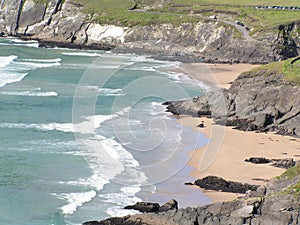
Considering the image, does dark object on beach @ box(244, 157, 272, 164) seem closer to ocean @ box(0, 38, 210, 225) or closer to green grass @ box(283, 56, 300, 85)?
ocean @ box(0, 38, 210, 225)

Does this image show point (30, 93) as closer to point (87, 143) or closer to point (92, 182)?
point (87, 143)

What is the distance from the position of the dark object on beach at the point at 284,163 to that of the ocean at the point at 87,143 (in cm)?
600

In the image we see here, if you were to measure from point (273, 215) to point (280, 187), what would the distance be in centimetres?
346

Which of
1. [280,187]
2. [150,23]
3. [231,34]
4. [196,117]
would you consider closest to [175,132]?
[196,117]

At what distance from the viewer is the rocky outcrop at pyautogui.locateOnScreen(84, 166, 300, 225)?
101ft

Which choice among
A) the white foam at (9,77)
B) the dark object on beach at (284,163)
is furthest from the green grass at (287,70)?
the white foam at (9,77)

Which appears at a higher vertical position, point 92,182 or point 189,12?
point 189,12

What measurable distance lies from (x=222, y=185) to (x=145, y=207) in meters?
7.13

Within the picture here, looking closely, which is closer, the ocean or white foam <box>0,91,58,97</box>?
the ocean

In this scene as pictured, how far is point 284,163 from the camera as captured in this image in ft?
159

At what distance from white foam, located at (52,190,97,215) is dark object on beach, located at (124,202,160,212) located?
2.83 meters

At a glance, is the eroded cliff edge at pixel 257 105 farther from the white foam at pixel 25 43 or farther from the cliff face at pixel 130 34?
the white foam at pixel 25 43

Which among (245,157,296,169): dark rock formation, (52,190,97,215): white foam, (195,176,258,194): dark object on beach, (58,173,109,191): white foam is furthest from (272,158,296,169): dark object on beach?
(52,190,97,215): white foam

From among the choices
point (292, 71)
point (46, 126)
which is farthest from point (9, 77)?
point (292, 71)
